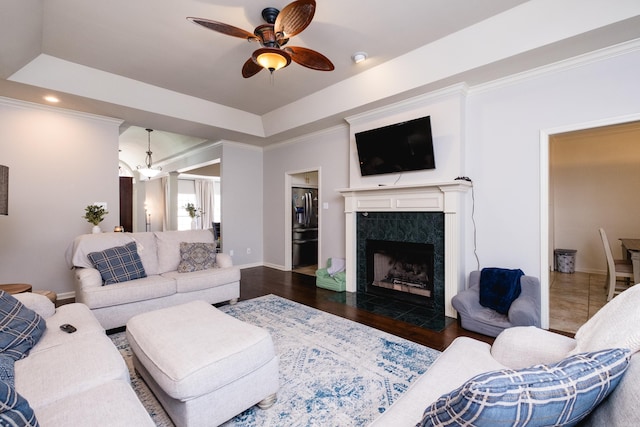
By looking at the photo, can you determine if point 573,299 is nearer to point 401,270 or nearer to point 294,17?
point 401,270

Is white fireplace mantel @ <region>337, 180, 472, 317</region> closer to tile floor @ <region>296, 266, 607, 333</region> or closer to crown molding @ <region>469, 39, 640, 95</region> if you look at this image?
tile floor @ <region>296, 266, 607, 333</region>

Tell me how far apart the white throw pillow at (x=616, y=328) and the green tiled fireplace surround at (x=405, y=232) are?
2.15m

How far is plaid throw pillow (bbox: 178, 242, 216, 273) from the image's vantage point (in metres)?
3.67

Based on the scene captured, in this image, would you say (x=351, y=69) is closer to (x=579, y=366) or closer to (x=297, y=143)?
(x=297, y=143)

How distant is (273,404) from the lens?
1.84 meters

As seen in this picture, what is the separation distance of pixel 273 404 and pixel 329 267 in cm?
295

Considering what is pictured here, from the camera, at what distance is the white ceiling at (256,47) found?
2.53 meters

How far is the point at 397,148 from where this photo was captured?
12.5 feet

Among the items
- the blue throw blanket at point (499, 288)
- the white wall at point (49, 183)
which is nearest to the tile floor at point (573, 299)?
the blue throw blanket at point (499, 288)

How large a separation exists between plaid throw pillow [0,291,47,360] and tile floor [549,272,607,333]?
4.26 metres

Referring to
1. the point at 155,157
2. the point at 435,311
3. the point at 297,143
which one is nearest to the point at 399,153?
the point at 435,311

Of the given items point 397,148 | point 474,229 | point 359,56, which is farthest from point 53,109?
point 474,229

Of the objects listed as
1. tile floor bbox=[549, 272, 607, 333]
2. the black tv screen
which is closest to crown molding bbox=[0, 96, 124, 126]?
the black tv screen

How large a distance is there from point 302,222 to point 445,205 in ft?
11.2
